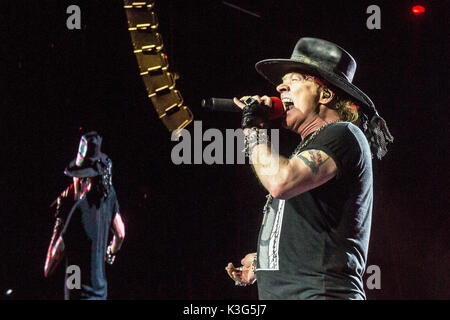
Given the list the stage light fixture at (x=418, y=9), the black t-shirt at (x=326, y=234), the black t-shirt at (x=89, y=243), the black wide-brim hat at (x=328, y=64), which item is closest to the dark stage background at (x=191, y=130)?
the stage light fixture at (x=418, y=9)

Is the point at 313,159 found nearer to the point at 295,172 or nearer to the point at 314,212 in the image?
the point at 295,172

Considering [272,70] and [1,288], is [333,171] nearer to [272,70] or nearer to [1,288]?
[272,70]

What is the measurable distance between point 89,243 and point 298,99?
2532 mm

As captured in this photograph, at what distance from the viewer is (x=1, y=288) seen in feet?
12.1

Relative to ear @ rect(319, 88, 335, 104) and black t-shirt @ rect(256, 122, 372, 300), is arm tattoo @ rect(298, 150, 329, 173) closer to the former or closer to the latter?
black t-shirt @ rect(256, 122, 372, 300)

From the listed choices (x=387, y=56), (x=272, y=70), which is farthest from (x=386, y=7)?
(x=272, y=70)

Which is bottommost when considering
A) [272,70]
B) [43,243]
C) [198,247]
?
[198,247]

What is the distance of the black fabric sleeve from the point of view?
1872 millimetres

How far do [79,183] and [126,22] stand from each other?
1448mm

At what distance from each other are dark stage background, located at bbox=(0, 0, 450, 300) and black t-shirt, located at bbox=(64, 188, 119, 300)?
189 mm

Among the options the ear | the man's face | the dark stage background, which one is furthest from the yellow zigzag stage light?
the ear

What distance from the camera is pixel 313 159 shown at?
1.84m

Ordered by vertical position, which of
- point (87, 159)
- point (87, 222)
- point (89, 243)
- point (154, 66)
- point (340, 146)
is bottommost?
point (89, 243)

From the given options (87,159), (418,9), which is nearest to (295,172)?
(87,159)
